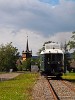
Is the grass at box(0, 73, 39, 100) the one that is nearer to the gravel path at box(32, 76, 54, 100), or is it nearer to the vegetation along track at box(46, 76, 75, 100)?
the gravel path at box(32, 76, 54, 100)

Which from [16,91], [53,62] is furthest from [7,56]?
[16,91]

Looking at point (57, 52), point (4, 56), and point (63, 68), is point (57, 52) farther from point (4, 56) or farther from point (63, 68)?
point (4, 56)

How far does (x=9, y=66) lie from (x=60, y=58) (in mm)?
95984

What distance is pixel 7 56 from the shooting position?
13812 cm

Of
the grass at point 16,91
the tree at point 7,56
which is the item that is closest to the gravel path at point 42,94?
the grass at point 16,91

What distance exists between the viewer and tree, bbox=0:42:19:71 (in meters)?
134

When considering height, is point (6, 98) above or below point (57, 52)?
below

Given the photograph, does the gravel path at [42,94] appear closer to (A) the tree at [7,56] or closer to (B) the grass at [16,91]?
(B) the grass at [16,91]

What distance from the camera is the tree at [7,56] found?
Result: 134 m

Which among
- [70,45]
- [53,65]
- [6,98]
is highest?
[70,45]

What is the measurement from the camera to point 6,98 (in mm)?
19578

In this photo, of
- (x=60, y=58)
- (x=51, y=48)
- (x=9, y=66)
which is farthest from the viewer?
(x=9, y=66)

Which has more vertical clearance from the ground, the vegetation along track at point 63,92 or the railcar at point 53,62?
the railcar at point 53,62

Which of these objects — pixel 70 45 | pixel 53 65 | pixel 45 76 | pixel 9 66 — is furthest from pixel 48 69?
pixel 9 66
